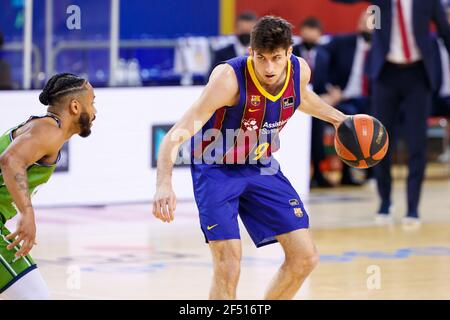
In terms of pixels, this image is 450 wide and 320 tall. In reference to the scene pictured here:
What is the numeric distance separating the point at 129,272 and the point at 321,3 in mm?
10062

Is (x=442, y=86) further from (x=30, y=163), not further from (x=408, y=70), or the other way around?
(x=30, y=163)

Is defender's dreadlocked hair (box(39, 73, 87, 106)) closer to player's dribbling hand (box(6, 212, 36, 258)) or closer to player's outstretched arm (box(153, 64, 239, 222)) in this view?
player's outstretched arm (box(153, 64, 239, 222))

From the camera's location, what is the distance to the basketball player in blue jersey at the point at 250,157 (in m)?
6.16

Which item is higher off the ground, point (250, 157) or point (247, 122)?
point (247, 122)

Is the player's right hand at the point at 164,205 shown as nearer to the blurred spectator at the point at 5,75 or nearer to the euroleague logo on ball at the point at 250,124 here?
the euroleague logo on ball at the point at 250,124

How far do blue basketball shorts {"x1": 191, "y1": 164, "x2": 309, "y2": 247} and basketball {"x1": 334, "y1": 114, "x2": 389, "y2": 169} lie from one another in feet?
1.45

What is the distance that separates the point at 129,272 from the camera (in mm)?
8633

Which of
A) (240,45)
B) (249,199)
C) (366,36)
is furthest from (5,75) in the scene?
(249,199)

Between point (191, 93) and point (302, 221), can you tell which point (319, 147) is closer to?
point (191, 93)

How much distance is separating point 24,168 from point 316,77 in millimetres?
8903

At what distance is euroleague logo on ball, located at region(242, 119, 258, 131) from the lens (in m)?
6.41

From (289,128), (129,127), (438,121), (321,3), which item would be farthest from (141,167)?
(321,3)

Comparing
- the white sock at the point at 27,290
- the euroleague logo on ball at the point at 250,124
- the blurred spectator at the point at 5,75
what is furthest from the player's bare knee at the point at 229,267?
the blurred spectator at the point at 5,75

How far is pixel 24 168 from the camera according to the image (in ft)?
18.2
